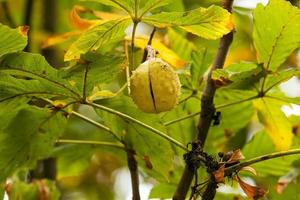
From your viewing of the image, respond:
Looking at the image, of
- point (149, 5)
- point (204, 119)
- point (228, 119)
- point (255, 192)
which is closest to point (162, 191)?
point (228, 119)

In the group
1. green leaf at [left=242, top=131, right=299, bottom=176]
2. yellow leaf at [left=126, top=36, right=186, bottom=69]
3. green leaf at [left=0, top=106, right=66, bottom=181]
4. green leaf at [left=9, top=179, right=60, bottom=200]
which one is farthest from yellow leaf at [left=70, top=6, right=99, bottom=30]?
green leaf at [left=242, top=131, right=299, bottom=176]

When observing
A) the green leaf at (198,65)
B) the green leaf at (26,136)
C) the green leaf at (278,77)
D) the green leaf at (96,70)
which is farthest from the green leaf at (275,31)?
the green leaf at (26,136)

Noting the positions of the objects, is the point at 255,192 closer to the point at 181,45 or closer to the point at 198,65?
the point at 198,65

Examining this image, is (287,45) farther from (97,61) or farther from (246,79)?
(97,61)

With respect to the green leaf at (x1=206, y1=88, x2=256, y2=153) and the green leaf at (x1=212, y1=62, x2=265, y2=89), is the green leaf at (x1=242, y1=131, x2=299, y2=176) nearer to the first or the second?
the green leaf at (x1=206, y1=88, x2=256, y2=153)

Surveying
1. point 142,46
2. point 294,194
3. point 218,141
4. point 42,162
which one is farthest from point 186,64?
point 42,162

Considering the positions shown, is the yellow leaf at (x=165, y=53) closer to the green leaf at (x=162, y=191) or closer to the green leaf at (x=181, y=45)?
the green leaf at (x=181, y=45)
